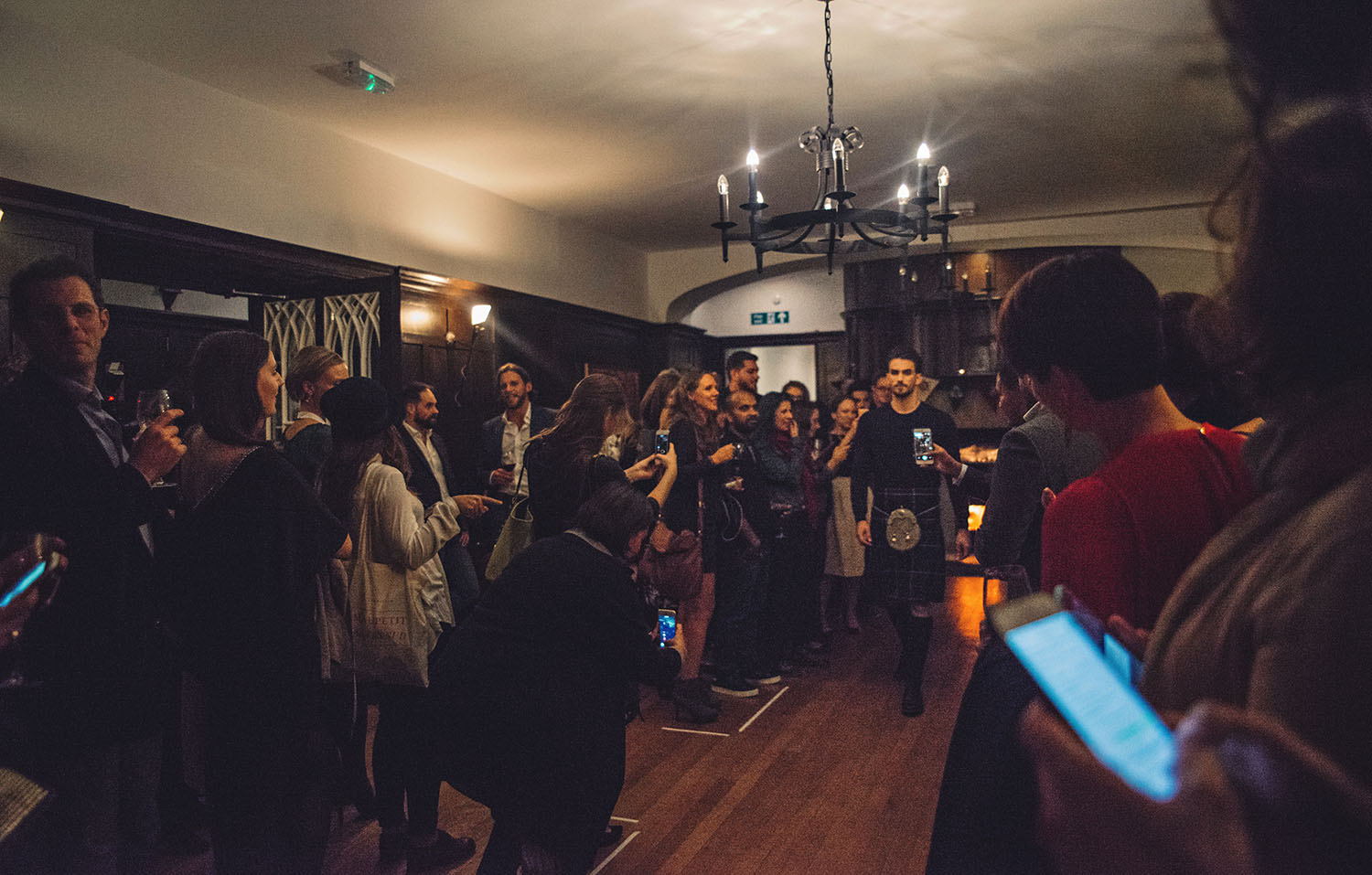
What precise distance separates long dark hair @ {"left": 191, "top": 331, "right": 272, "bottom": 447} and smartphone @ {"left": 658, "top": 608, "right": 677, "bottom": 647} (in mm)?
1171

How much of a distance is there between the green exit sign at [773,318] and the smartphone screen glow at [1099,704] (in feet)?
33.8

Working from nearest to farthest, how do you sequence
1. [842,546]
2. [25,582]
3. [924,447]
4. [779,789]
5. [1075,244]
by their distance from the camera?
[25,582] → [779,789] → [924,447] → [842,546] → [1075,244]

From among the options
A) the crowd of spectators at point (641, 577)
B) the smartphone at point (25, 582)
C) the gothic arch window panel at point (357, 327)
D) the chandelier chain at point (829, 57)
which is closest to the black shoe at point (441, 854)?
the crowd of spectators at point (641, 577)

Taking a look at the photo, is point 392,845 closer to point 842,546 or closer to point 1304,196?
point 1304,196

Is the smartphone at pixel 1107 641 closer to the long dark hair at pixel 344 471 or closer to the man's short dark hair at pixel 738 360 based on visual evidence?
the long dark hair at pixel 344 471

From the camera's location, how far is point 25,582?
1187 millimetres

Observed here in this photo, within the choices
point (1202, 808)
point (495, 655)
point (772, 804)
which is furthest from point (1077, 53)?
point (1202, 808)

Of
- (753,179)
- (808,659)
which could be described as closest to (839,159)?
(753,179)

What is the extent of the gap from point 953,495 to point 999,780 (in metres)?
5.08

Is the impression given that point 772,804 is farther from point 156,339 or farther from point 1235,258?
point 156,339

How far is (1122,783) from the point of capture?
0.54 metres

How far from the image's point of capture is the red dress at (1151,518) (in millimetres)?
1031

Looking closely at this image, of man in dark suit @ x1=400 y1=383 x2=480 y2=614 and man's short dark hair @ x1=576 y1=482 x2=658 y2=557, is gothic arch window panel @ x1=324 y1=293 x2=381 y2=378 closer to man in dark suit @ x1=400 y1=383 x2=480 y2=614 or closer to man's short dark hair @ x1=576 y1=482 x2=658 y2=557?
man in dark suit @ x1=400 y1=383 x2=480 y2=614

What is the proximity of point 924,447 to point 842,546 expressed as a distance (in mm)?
1918
